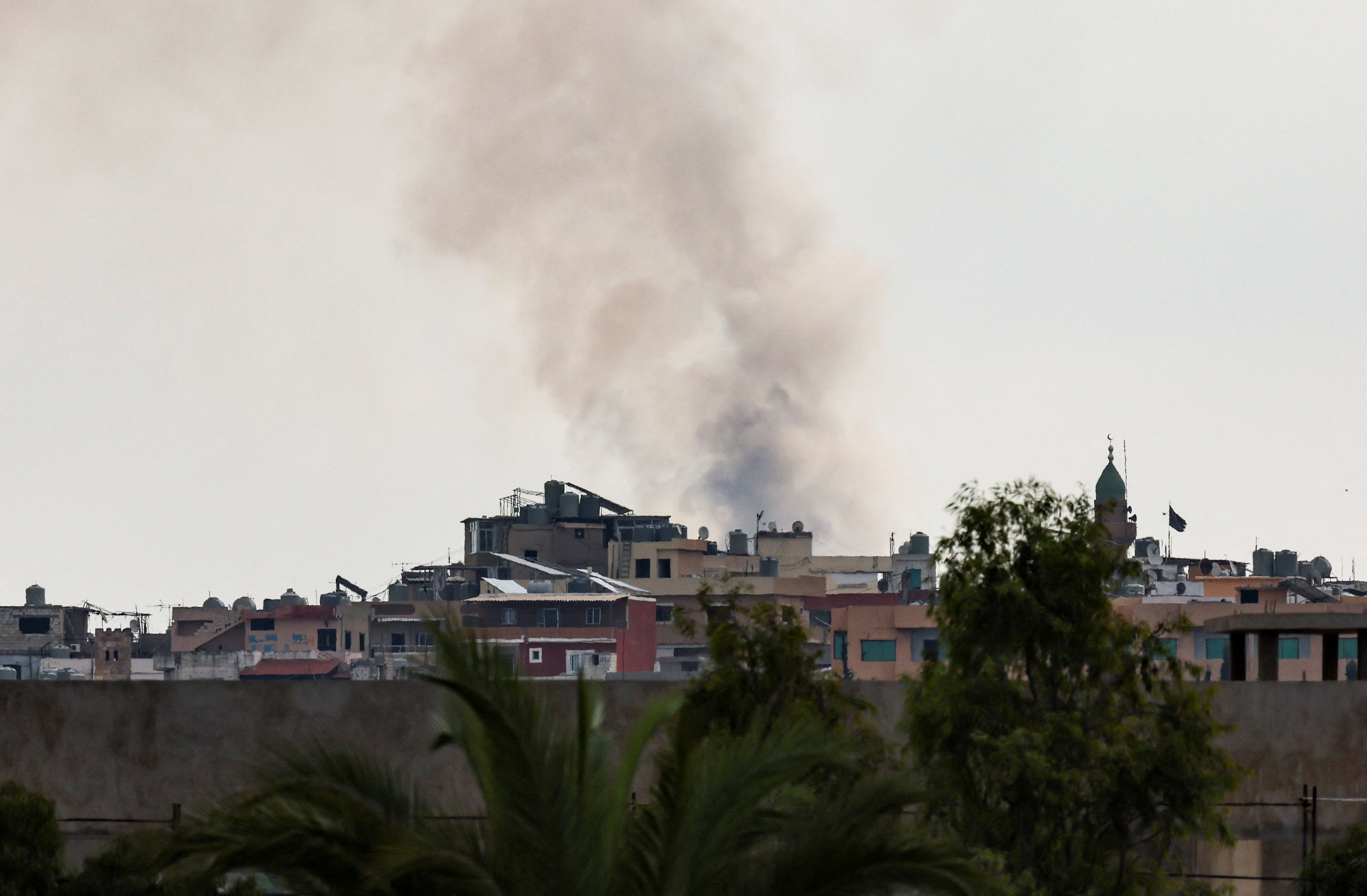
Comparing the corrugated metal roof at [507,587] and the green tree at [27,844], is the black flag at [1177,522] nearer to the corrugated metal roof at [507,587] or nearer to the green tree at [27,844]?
the corrugated metal roof at [507,587]

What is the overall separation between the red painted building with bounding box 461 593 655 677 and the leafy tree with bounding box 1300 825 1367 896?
306 feet

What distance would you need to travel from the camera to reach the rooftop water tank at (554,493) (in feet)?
460

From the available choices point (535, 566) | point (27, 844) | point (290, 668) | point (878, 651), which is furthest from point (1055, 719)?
point (535, 566)

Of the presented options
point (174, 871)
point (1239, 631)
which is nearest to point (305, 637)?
point (1239, 631)

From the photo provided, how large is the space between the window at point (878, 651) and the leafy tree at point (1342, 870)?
78383 mm

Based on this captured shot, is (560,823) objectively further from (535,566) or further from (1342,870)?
(535,566)

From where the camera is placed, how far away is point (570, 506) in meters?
139

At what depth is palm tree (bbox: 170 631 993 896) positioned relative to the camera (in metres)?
10.1

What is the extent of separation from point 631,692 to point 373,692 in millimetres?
2453

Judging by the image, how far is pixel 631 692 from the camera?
18453 mm

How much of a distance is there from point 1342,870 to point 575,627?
10105 centimetres

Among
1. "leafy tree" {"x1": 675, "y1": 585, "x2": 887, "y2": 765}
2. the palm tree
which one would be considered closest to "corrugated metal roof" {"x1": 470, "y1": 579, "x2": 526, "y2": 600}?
"leafy tree" {"x1": 675, "y1": 585, "x2": 887, "y2": 765}

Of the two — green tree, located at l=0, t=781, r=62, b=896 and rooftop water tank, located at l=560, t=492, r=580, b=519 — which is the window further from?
green tree, located at l=0, t=781, r=62, b=896

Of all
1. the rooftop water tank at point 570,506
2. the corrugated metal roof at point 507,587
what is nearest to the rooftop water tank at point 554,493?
the rooftop water tank at point 570,506
